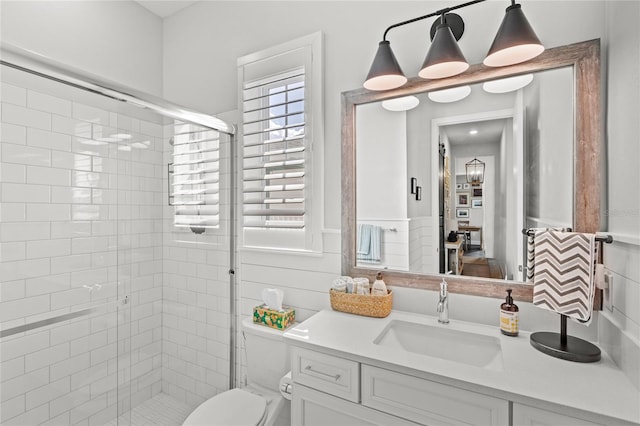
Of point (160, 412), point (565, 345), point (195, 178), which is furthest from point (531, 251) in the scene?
point (160, 412)

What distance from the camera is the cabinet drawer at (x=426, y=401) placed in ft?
3.04

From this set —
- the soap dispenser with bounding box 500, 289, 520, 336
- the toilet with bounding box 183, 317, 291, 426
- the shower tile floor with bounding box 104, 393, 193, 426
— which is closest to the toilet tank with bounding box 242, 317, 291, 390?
the toilet with bounding box 183, 317, 291, 426

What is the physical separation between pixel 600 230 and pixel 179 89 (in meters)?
2.58

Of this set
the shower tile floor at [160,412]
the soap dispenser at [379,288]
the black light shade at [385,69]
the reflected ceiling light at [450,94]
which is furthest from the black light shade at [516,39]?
the shower tile floor at [160,412]

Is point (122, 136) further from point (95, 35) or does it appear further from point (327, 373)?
point (327, 373)

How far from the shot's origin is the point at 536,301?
1144 millimetres

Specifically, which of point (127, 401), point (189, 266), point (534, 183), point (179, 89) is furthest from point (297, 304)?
point (179, 89)

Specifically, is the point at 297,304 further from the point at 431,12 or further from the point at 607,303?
the point at 431,12

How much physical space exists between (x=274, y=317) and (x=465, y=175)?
117 cm

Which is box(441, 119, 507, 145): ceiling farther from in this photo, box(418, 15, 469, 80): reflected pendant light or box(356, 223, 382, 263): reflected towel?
box(356, 223, 382, 263): reflected towel

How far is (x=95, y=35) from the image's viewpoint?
6.66 ft

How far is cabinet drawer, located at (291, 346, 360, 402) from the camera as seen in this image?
1138 mm

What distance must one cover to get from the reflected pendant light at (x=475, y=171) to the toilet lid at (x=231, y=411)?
1422 mm

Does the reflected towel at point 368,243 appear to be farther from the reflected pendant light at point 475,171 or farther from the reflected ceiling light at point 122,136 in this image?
the reflected ceiling light at point 122,136
